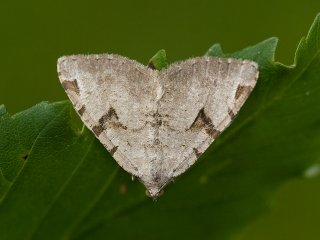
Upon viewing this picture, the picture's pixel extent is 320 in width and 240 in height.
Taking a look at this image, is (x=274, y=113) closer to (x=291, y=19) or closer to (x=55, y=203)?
(x=55, y=203)

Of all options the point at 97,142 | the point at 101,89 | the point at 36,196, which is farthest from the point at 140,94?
the point at 36,196

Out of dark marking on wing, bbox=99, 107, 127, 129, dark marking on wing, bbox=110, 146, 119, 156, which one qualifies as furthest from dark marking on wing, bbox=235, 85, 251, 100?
dark marking on wing, bbox=99, 107, 127, 129

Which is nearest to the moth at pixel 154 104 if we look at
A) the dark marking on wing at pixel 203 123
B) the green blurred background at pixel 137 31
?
the dark marking on wing at pixel 203 123

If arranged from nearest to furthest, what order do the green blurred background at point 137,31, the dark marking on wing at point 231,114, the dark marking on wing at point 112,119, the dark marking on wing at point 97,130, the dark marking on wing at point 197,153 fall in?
the dark marking on wing at point 97,130 < the dark marking on wing at point 231,114 < the dark marking on wing at point 197,153 < the dark marking on wing at point 112,119 < the green blurred background at point 137,31

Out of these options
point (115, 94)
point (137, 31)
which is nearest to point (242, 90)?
point (115, 94)

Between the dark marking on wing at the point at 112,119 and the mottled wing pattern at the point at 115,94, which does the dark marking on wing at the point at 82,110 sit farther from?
the dark marking on wing at the point at 112,119

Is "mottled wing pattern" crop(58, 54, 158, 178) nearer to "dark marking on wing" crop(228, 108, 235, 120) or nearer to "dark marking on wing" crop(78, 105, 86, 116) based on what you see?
"dark marking on wing" crop(78, 105, 86, 116)

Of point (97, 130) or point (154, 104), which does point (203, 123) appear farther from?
point (97, 130)
